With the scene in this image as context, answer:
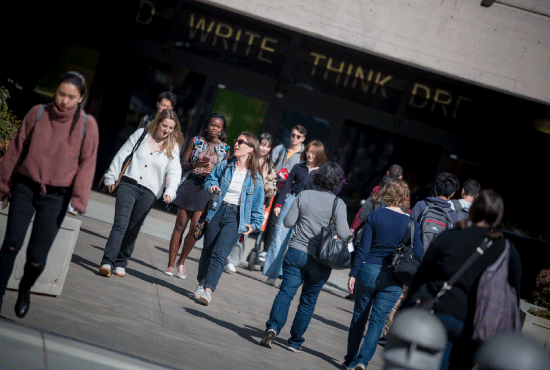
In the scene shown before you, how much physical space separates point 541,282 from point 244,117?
7.20 m

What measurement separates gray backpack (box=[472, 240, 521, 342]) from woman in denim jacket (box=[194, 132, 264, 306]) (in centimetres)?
363

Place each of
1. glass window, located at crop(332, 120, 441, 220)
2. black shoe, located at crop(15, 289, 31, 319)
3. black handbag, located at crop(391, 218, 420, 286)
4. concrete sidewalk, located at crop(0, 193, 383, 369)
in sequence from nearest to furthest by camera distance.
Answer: concrete sidewalk, located at crop(0, 193, 383, 369) → black shoe, located at crop(15, 289, 31, 319) → black handbag, located at crop(391, 218, 420, 286) → glass window, located at crop(332, 120, 441, 220)

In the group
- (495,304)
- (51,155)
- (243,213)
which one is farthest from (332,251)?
(51,155)

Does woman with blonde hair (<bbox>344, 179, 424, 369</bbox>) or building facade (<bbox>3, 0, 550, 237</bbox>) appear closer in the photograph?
woman with blonde hair (<bbox>344, 179, 424, 369</bbox>)

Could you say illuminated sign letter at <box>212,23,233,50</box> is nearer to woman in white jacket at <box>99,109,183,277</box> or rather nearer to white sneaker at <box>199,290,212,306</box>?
woman in white jacket at <box>99,109,183,277</box>

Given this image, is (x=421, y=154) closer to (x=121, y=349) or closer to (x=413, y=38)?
(x=413, y=38)

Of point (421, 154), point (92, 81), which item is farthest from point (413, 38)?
point (92, 81)

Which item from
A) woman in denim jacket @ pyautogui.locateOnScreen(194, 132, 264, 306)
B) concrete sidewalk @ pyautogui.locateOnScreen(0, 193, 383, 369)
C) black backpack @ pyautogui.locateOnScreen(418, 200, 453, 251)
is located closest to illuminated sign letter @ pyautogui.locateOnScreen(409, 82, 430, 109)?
concrete sidewalk @ pyautogui.locateOnScreen(0, 193, 383, 369)

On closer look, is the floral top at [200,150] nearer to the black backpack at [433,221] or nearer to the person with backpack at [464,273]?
the black backpack at [433,221]

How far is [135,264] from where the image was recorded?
8414mm

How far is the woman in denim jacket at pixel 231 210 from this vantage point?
23.4ft

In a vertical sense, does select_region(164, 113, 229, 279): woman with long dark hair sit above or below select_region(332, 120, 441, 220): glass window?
below

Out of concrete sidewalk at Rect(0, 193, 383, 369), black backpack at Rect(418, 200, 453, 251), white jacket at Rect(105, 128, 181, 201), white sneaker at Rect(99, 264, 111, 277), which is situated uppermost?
black backpack at Rect(418, 200, 453, 251)

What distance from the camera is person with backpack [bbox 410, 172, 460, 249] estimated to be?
265 inches
